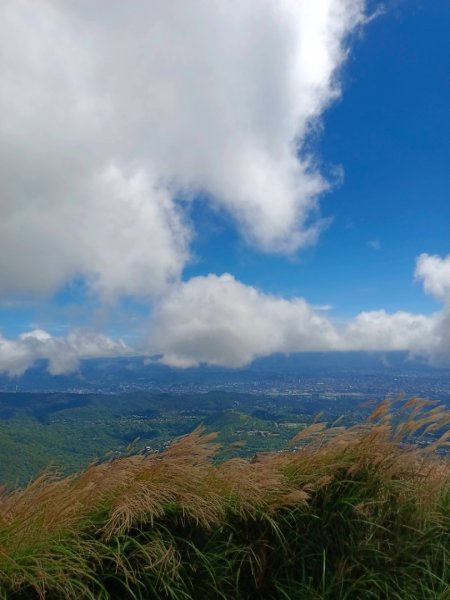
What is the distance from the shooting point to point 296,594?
11.4 ft

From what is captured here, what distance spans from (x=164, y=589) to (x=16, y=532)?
1.07 m

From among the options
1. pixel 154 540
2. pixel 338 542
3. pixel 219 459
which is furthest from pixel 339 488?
pixel 154 540

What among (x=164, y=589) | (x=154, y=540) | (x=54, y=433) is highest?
(x=154, y=540)

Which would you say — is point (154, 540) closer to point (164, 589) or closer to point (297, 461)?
point (164, 589)

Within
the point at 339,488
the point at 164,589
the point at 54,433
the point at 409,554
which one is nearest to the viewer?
the point at 164,589

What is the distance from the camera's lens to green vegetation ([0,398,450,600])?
3057 millimetres

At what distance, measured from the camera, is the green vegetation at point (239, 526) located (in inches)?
120

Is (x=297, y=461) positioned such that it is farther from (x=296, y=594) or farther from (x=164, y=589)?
(x=164, y=589)

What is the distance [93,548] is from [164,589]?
1.88 feet

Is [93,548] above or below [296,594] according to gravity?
above

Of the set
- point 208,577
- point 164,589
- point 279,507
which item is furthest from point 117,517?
point 279,507

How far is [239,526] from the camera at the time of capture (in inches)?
150

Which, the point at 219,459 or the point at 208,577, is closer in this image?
the point at 208,577

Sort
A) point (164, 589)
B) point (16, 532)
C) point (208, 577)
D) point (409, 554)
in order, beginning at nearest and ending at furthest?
point (16, 532) → point (164, 589) → point (208, 577) → point (409, 554)
